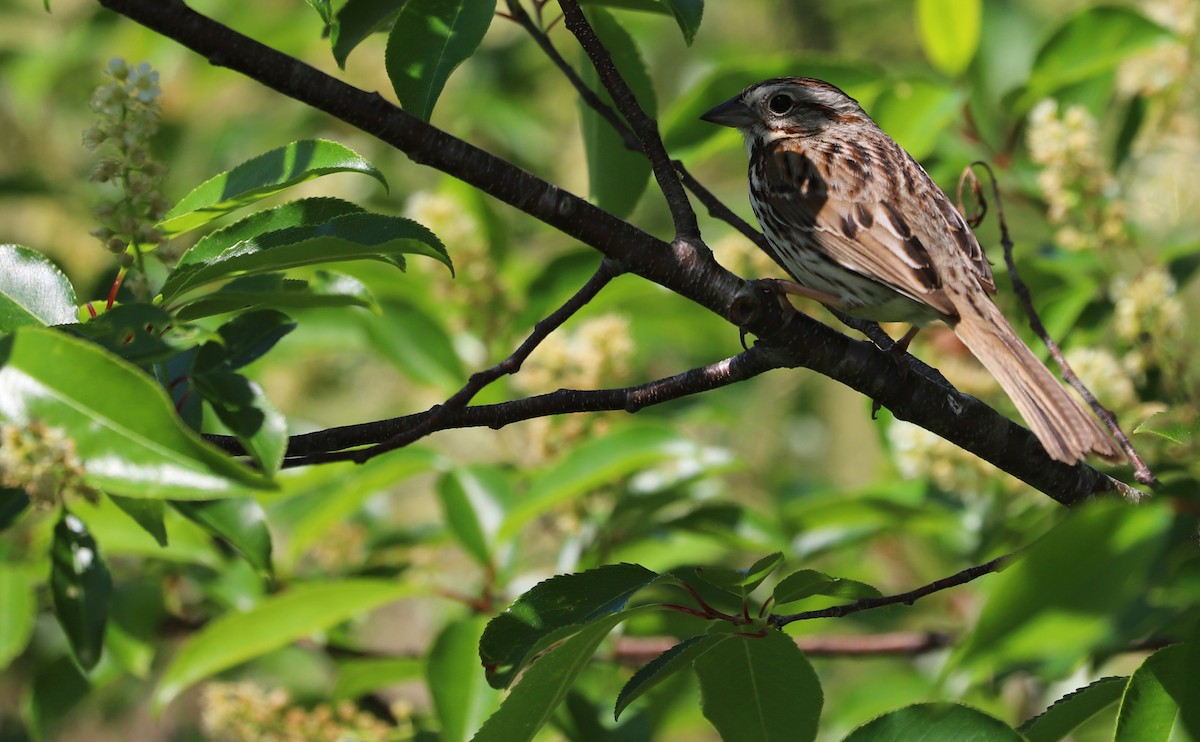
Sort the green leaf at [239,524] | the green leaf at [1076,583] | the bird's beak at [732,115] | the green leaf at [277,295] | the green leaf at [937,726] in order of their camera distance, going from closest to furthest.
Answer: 1. the green leaf at [1076,583]
2. the green leaf at [937,726]
3. the green leaf at [277,295]
4. the green leaf at [239,524]
5. the bird's beak at [732,115]

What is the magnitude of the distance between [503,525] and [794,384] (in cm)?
189

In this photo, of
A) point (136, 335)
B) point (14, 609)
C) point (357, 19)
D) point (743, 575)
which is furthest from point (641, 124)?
point (14, 609)

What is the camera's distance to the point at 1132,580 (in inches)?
42.1

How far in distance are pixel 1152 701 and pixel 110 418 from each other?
117 cm

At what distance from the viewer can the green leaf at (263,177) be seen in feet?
5.53

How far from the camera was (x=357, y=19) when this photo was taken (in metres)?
1.80

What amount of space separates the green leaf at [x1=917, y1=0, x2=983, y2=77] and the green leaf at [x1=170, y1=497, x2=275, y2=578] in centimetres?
209

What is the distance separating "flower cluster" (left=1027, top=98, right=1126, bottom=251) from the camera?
2.65 m

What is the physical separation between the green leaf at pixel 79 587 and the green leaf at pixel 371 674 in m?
0.99

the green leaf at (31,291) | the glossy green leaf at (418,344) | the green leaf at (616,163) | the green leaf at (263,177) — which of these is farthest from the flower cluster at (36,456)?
the glossy green leaf at (418,344)

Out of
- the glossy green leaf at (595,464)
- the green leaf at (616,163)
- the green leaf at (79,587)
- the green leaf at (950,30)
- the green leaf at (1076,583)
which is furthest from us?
the green leaf at (950,30)

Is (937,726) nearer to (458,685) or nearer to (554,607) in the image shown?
(554,607)

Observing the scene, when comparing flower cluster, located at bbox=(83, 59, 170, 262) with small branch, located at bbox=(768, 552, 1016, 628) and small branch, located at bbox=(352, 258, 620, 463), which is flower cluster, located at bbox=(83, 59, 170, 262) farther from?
small branch, located at bbox=(768, 552, 1016, 628)

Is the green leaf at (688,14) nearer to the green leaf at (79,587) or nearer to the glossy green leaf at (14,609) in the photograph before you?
the green leaf at (79,587)
